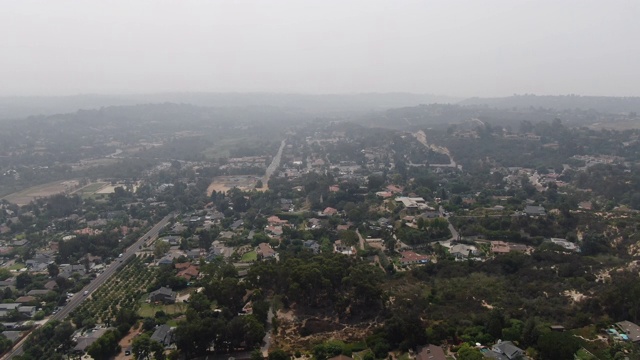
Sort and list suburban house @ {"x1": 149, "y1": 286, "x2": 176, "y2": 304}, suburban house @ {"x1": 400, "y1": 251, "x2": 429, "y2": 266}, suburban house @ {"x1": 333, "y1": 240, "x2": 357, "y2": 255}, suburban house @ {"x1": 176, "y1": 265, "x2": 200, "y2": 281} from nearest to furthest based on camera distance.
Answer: suburban house @ {"x1": 149, "y1": 286, "x2": 176, "y2": 304} → suburban house @ {"x1": 176, "y1": 265, "x2": 200, "y2": 281} → suburban house @ {"x1": 400, "y1": 251, "x2": 429, "y2": 266} → suburban house @ {"x1": 333, "y1": 240, "x2": 357, "y2": 255}

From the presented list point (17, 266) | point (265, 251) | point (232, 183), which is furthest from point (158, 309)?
point (232, 183)

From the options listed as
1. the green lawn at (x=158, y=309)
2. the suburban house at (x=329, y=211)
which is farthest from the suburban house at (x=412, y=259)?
the green lawn at (x=158, y=309)

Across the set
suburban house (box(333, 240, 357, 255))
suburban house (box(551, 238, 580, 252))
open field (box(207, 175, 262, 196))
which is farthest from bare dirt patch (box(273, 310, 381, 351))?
open field (box(207, 175, 262, 196))

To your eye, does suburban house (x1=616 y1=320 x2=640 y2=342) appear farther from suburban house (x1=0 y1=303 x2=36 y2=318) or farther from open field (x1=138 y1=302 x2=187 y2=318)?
suburban house (x1=0 y1=303 x2=36 y2=318)

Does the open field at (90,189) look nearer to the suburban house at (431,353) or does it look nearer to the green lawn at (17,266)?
the green lawn at (17,266)

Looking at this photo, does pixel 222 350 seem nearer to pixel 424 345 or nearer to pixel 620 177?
pixel 424 345

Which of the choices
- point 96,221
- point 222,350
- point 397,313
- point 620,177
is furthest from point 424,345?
point 620,177

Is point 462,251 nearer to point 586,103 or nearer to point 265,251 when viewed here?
point 265,251
